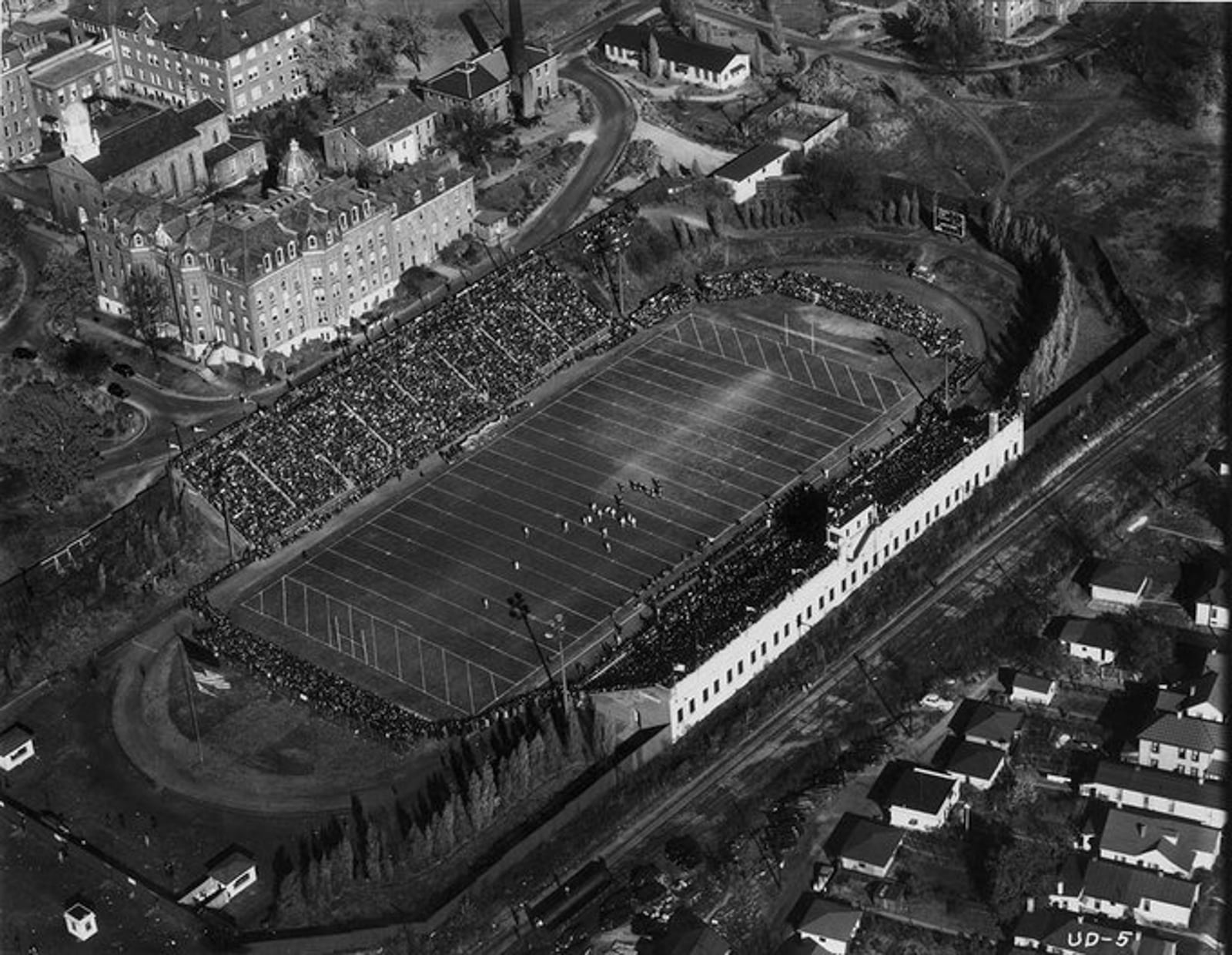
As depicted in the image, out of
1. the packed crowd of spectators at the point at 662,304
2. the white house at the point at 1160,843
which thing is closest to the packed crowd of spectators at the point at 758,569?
the packed crowd of spectators at the point at 662,304

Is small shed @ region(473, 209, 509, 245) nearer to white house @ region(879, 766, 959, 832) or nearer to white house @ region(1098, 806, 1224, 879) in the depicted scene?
white house @ region(879, 766, 959, 832)

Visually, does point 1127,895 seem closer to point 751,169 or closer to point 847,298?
point 847,298

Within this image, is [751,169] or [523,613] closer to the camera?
[523,613]

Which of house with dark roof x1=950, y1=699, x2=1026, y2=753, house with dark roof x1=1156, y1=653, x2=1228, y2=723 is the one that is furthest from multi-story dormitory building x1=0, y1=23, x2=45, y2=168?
house with dark roof x1=1156, y1=653, x2=1228, y2=723

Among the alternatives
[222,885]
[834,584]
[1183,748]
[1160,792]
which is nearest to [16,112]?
[834,584]

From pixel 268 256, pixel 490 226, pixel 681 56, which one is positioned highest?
pixel 268 256

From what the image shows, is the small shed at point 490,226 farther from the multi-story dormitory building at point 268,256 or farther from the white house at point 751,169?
the white house at point 751,169

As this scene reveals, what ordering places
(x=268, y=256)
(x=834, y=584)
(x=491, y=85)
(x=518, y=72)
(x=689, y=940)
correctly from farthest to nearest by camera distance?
(x=518, y=72)
(x=491, y=85)
(x=268, y=256)
(x=834, y=584)
(x=689, y=940)
